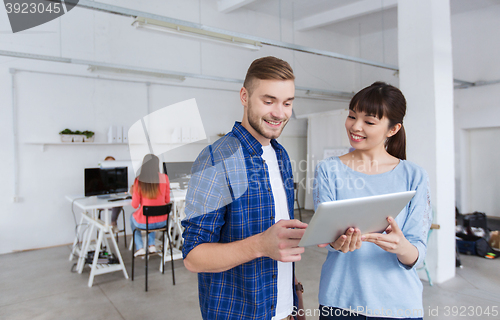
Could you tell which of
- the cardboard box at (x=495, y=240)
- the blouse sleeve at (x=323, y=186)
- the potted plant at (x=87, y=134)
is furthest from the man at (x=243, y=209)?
the potted plant at (x=87, y=134)

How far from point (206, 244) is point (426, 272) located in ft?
11.8

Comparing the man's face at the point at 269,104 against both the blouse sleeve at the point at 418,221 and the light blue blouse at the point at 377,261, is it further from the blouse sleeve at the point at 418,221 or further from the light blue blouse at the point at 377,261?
the blouse sleeve at the point at 418,221

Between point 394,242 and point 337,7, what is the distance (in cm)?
782

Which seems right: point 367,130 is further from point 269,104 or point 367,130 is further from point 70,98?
point 70,98

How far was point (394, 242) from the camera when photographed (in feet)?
3.34

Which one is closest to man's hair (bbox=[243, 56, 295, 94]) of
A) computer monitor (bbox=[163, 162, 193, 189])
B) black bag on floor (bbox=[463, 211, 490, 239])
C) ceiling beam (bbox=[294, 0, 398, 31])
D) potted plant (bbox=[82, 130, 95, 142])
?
computer monitor (bbox=[163, 162, 193, 189])

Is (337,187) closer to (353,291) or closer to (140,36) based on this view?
(353,291)

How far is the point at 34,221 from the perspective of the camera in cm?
538

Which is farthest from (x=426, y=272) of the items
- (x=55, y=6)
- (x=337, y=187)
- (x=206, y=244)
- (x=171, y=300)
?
(x=55, y=6)

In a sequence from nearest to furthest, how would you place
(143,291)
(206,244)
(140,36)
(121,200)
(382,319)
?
1. (206,244)
2. (382,319)
3. (143,291)
4. (121,200)
5. (140,36)

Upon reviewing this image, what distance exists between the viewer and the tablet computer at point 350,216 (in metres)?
0.76

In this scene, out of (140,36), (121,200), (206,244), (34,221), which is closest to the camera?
(206,244)

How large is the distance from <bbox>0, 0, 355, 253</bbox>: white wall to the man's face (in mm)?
4438

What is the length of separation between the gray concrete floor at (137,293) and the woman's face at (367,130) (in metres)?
2.35
